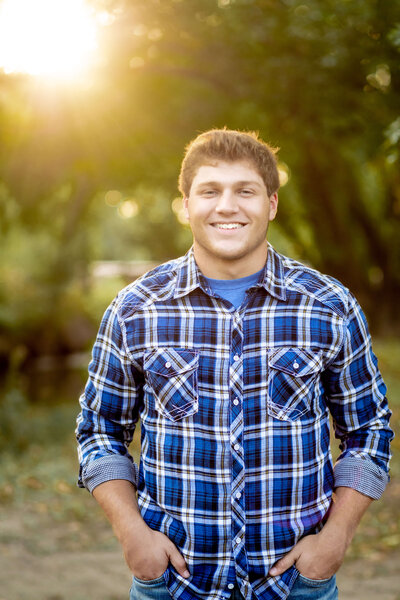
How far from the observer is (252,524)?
206 centimetres

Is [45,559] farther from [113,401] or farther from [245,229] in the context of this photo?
[245,229]

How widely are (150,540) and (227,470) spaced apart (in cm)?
31

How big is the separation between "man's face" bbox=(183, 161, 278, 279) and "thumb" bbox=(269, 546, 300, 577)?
884 millimetres

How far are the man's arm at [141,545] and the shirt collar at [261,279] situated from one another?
0.69 m

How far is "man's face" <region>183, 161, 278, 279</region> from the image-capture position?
218 centimetres

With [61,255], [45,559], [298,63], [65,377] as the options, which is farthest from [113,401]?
[61,255]

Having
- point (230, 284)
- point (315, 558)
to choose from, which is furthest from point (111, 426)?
point (315, 558)

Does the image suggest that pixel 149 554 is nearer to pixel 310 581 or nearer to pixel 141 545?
pixel 141 545

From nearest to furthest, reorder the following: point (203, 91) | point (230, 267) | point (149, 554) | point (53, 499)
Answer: point (149, 554) → point (230, 267) → point (53, 499) → point (203, 91)

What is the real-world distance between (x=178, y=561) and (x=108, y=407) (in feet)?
1.72

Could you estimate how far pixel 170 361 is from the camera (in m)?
2.13

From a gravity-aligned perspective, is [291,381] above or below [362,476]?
above

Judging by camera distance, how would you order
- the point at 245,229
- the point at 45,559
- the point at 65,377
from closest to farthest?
the point at 245,229 < the point at 45,559 < the point at 65,377

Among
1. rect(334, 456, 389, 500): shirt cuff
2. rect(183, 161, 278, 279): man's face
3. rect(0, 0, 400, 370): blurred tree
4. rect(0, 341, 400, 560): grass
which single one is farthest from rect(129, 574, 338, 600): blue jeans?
rect(0, 341, 400, 560): grass
